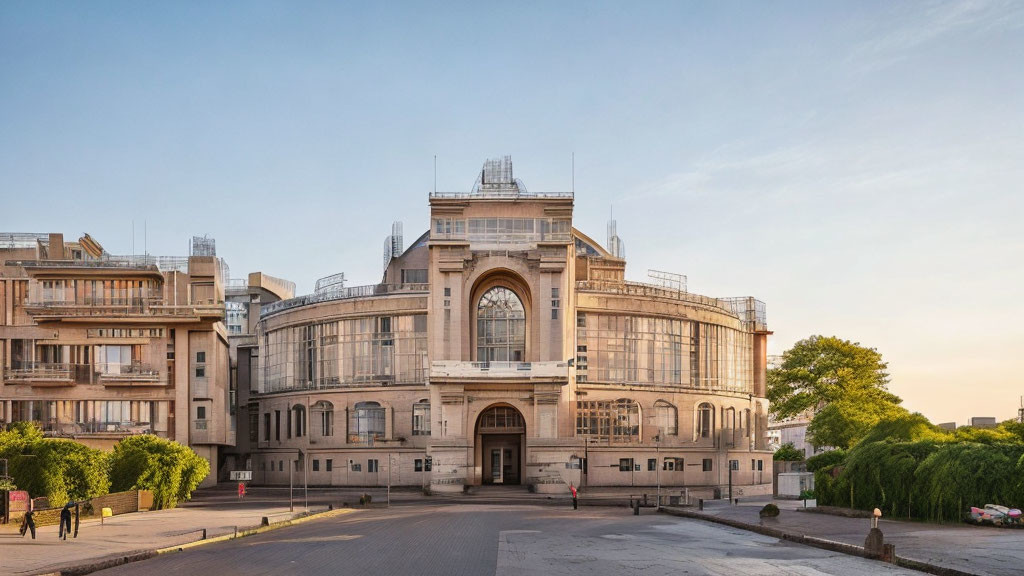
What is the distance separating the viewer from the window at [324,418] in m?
98.7

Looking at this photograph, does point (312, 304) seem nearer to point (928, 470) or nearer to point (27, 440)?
point (27, 440)

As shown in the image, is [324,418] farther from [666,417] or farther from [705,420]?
[705,420]

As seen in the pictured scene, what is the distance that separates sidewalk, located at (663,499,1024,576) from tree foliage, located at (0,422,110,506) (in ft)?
116

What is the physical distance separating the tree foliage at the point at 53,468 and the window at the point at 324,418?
3728 cm

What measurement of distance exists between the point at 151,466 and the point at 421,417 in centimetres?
3261

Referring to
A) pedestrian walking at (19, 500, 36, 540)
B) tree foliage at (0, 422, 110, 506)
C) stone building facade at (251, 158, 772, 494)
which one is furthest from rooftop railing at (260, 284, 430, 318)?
pedestrian walking at (19, 500, 36, 540)

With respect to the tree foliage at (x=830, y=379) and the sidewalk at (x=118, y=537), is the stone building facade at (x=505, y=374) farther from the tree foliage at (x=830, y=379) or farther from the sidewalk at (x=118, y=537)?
Answer: the sidewalk at (x=118, y=537)

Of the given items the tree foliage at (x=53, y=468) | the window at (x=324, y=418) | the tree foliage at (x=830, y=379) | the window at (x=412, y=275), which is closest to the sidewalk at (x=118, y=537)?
the tree foliage at (x=53, y=468)

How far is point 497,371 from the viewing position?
86750 mm

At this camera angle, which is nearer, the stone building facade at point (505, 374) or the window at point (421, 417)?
the stone building facade at point (505, 374)

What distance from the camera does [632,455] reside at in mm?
95062

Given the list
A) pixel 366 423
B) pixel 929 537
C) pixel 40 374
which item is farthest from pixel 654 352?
pixel 929 537

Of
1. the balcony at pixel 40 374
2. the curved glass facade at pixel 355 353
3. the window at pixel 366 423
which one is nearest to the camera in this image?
the balcony at pixel 40 374

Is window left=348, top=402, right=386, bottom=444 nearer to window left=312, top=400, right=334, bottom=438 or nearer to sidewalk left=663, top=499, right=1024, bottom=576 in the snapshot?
window left=312, top=400, right=334, bottom=438
